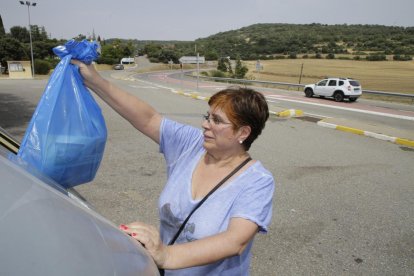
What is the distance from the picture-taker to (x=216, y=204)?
4.75 ft

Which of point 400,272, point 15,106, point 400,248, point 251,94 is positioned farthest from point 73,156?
point 15,106

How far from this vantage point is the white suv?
20.2m

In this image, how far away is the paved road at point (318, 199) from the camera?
3.33 metres

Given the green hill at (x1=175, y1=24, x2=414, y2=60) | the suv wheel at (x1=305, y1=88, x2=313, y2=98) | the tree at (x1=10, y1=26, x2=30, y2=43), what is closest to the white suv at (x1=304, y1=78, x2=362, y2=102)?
the suv wheel at (x1=305, y1=88, x2=313, y2=98)

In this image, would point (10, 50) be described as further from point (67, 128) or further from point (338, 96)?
point (67, 128)

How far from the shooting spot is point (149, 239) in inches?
45.2

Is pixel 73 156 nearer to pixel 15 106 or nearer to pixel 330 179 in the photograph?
pixel 330 179

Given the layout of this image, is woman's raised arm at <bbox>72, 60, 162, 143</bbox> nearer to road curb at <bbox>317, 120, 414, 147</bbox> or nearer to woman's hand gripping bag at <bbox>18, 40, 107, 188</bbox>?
woman's hand gripping bag at <bbox>18, 40, 107, 188</bbox>

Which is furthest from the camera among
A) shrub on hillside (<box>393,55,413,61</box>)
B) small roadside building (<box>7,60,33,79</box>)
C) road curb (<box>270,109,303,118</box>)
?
shrub on hillside (<box>393,55,413,61</box>)

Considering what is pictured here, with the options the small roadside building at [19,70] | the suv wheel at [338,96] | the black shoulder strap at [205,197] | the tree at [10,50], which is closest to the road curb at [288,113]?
the suv wheel at [338,96]

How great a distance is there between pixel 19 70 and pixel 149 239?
3696 cm

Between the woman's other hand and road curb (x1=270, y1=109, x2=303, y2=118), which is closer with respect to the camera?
the woman's other hand

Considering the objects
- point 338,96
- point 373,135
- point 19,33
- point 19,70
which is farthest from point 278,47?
point 373,135

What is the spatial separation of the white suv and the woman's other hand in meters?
21.1
